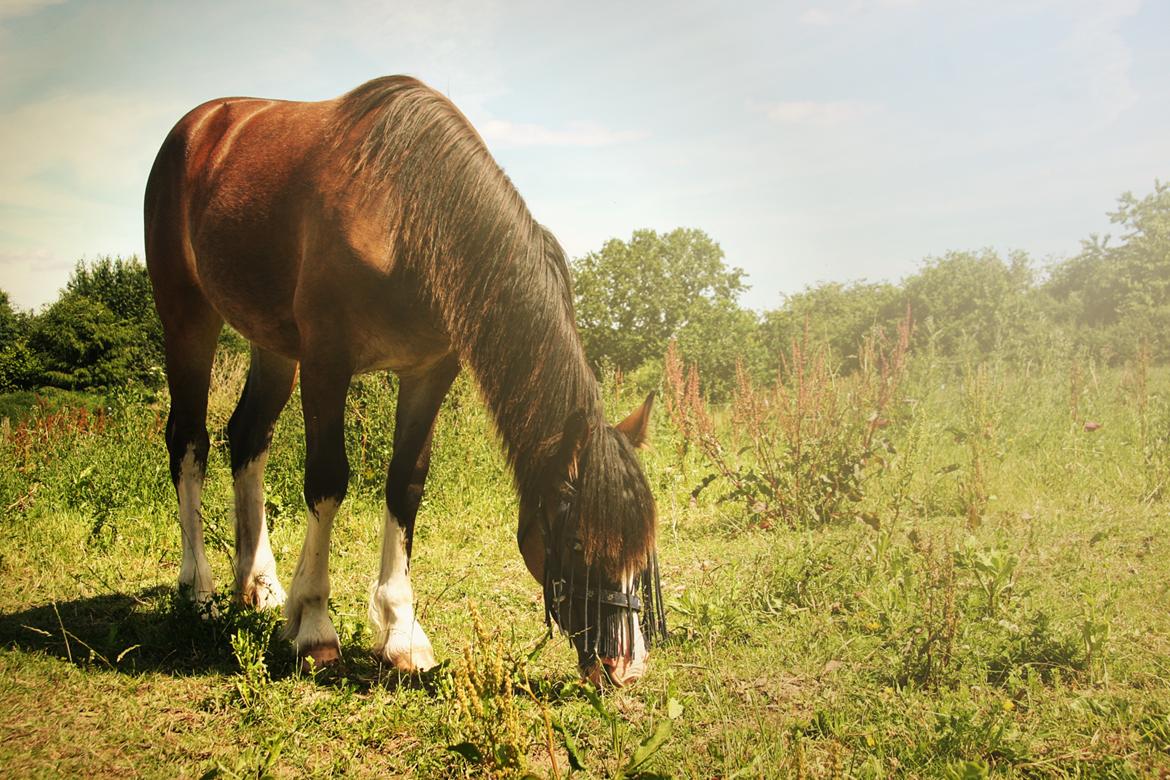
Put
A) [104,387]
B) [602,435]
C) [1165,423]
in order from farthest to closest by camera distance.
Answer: [104,387] → [1165,423] → [602,435]

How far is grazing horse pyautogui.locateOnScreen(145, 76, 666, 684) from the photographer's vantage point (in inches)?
102

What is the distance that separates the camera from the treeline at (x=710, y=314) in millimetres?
11836

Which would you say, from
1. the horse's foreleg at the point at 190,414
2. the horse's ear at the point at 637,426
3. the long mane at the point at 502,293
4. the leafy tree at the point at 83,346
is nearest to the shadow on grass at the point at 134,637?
the horse's foreleg at the point at 190,414

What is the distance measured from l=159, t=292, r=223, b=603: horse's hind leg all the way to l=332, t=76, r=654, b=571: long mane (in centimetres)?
173

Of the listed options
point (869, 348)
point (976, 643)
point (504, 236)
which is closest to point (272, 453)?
point (504, 236)

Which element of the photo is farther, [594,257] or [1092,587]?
[594,257]

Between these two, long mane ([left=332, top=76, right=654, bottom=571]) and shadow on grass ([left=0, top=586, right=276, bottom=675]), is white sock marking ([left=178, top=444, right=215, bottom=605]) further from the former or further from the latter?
long mane ([left=332, top=76, right=654, bottom=571])

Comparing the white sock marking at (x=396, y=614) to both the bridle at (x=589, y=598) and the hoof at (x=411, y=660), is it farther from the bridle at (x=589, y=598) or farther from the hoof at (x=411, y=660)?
the bridle at (x=589, y=598)

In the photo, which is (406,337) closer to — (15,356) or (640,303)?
(640,303)

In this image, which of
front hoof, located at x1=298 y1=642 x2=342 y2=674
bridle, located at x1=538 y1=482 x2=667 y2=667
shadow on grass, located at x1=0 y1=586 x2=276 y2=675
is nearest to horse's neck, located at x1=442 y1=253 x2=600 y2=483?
bridle, located at x1=538 y1=482 x2=667 y2=667

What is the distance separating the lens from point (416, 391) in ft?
11.3

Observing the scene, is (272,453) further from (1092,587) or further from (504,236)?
(1092,587)

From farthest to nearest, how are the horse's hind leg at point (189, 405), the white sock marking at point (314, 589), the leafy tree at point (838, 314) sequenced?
the leafy tree at point (838, 314) → the horse's hind leg at point (189, 405) → the white sock marking at point (314, 589)

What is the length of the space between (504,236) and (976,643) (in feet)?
8.44
